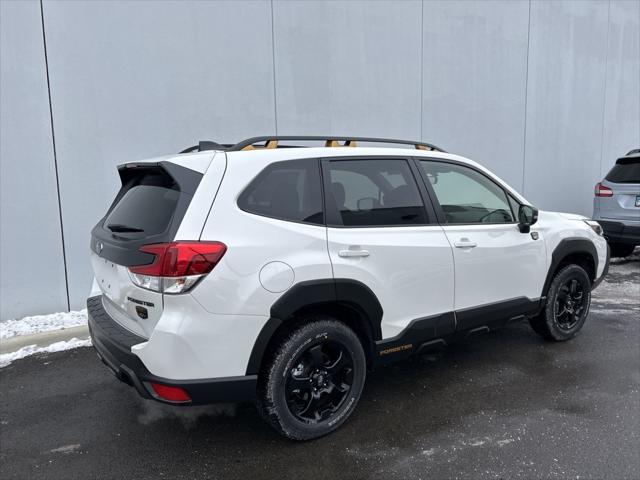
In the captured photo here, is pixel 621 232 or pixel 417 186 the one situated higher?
pixel 417 186

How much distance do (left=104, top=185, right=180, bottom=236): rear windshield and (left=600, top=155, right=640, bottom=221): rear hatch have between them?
7272 mm

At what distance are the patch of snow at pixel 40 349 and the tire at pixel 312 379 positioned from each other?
9.16 ft

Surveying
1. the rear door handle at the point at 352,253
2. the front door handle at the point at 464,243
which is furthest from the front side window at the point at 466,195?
the rear door handle at the point at 352,253

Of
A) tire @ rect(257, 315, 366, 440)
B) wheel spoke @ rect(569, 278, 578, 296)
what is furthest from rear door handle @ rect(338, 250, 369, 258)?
wheel spoke @ rect(569, 278, 578, 296)

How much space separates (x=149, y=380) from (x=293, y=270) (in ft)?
3.04

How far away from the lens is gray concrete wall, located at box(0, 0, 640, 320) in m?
5.01

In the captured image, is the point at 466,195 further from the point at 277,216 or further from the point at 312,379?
the point at 312,379

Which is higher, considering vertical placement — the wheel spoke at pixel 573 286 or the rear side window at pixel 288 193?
the rear side window at pixel 288 193

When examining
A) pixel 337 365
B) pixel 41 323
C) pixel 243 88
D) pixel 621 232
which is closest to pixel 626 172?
pixel 621 232

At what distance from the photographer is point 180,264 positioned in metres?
2.27

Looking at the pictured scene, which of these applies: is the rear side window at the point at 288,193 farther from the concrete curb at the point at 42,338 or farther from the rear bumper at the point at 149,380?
the concrete curb at the point at 42,338

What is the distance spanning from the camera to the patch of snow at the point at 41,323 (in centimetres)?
487

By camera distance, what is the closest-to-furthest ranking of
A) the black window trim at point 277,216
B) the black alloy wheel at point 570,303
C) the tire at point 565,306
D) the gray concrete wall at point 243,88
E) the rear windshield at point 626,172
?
the black window trim at point 277,216, the tire at point 565,306, the black alloy wheel at point 570,303, the gray concrete wall at point 243,88, the rear windshield at point 626,172

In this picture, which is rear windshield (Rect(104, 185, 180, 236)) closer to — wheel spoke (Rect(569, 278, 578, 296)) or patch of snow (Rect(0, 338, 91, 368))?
patch of snow (Rect(0, 338, 91, 368))
